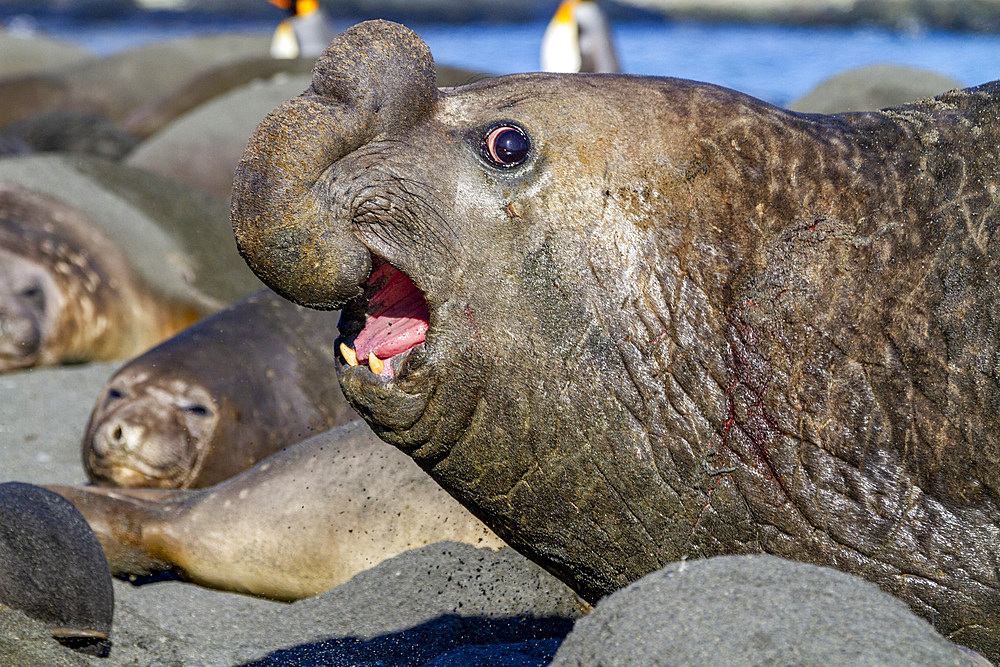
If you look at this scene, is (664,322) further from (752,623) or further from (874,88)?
(874,88)

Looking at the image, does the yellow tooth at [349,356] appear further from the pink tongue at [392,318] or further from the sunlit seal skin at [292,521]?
the sunlit seal skin at [292,521]

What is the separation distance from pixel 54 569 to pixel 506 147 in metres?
1.59

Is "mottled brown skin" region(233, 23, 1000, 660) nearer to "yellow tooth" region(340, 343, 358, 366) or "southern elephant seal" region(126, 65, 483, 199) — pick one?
"yellow tooth" region(340, 343, 358, 366)

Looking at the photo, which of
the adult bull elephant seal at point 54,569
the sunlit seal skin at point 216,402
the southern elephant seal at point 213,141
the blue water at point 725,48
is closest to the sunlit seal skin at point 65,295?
the sunlit seal skin at point 216,402

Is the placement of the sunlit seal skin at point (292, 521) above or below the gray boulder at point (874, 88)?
below

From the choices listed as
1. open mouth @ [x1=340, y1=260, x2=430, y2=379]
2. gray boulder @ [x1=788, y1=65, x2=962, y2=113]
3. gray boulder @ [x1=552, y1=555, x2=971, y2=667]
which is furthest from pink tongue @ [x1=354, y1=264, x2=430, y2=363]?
gray boulder @ [x1=788, y1=65, x2=962, y2=113]

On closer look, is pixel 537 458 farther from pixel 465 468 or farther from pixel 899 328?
pixel 899 328

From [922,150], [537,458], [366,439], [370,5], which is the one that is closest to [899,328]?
[922,150]

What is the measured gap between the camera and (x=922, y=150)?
230cm

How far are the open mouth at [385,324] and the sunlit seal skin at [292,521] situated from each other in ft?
3.62

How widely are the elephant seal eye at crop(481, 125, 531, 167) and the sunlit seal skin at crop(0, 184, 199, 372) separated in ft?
12.7

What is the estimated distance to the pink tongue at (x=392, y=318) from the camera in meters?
2.20

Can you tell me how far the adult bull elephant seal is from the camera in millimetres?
2691

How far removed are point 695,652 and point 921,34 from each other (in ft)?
99.3
